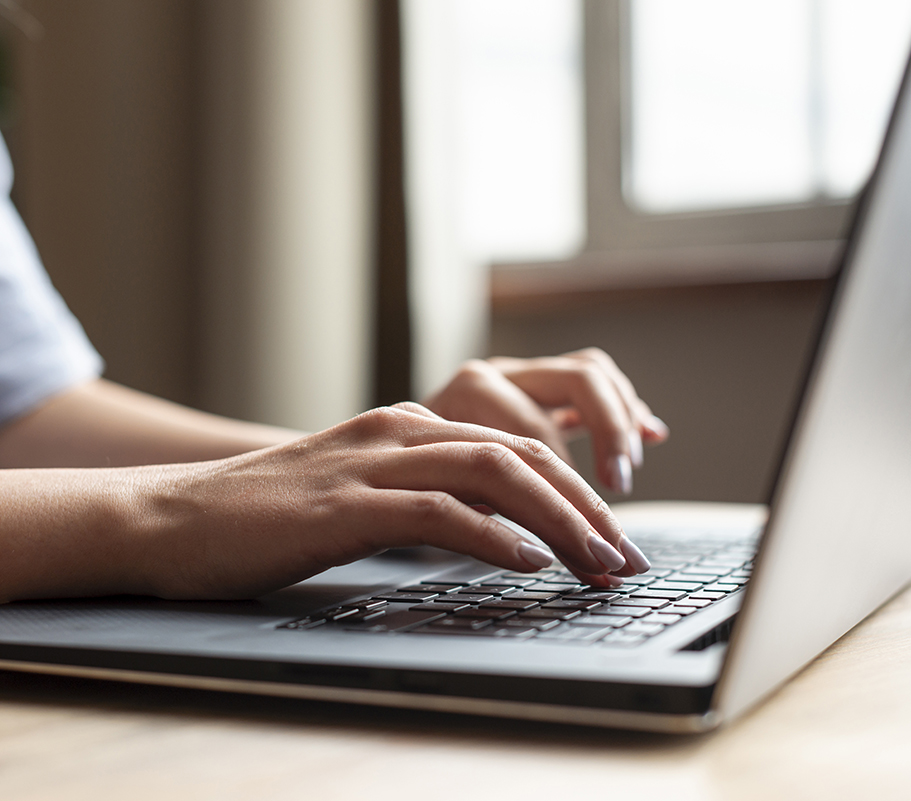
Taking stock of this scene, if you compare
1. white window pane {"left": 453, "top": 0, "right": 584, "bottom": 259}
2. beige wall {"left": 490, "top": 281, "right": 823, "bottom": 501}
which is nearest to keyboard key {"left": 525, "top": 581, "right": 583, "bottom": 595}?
beige wall {"left": 490, "top": 281, "right": 823, "bottom": 501}

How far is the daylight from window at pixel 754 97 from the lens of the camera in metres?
1.91

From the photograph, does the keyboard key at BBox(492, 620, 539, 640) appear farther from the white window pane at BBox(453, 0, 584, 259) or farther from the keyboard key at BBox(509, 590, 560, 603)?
the white window pane at BBox(453, 0, 584, 259)

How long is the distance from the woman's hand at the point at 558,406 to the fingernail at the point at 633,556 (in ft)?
0.86

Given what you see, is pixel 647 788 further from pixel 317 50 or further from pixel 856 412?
pixel 317 50

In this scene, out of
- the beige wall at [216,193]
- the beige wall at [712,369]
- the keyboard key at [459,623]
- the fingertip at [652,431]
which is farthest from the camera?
the beige wall at [216,193]

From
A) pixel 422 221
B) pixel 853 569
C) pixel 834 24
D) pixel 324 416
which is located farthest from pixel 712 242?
pixel 853 569

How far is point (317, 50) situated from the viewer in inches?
81.7

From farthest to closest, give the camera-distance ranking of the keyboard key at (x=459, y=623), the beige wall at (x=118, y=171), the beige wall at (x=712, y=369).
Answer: the beige wall at (x=118, y=171) → the beige wall at (x=712, y=369) → the keyboard key at (x=459, y=623)

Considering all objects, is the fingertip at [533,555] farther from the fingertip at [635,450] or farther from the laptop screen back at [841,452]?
the fingertip at [635,450]

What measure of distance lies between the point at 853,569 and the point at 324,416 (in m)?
1.82

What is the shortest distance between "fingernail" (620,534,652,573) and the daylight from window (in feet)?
5.33

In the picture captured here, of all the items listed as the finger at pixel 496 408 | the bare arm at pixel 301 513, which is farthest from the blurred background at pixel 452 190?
the bare arm at pixel 301 513

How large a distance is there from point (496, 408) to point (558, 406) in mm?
76

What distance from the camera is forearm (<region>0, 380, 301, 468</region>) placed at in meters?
0.81
